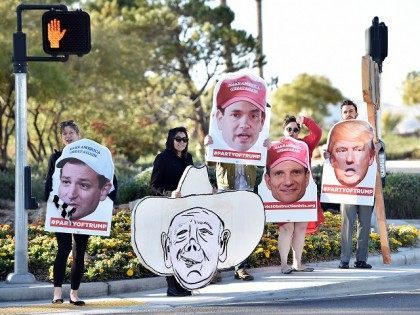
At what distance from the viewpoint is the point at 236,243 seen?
45.5 ft

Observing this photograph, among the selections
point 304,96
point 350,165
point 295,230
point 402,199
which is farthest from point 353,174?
point 304,96

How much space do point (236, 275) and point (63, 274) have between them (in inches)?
91.1

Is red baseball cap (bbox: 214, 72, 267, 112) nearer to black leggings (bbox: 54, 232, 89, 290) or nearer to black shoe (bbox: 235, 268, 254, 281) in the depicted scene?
black shoe (bbox: 235, 268, 254, 281)

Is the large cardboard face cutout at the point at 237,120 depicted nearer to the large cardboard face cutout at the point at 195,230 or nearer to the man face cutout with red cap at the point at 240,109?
the man face cutout with red cap at the point at 240,109

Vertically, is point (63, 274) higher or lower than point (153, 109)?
lower

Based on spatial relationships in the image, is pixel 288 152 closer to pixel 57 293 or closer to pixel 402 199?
pixel 57 293

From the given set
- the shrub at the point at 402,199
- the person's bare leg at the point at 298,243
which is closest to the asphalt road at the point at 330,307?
the person's bare leg at the point at 298,243

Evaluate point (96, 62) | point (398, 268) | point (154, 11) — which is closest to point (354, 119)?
point (398, 268)

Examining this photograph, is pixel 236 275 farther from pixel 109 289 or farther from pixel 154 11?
pixel 154 11

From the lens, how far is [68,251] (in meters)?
13.1

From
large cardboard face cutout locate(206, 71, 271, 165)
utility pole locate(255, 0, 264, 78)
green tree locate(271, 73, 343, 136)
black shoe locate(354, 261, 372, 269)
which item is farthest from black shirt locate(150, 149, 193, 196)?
green tree locate(271, 73, 343, 136)

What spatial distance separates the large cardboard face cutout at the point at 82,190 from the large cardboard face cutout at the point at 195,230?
0.41 meters

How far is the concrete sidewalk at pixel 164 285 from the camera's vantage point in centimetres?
1339

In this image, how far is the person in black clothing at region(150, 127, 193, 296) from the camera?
1348cm
